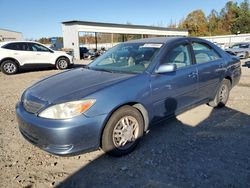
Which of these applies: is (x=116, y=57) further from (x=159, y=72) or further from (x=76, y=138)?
(x=76, y=138)

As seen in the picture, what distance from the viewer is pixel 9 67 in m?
11.0

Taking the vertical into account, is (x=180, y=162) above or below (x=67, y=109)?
below

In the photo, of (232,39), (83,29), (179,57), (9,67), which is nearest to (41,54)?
(9,67)

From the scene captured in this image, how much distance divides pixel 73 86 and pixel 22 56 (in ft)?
30.1

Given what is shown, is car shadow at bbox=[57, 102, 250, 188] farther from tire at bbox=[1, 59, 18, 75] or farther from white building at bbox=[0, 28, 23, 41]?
white building at bbox=[0, 28, 23, 41]

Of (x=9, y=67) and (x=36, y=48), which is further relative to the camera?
(x=36, y=48)

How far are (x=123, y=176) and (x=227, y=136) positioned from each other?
1964 mm

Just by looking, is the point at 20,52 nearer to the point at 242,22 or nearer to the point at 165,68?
the point at 165,68

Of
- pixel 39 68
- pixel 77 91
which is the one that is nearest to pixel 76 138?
pixel 77 91

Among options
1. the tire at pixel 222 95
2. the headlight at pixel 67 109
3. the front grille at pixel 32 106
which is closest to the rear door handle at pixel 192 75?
the tire at pixel 222 95

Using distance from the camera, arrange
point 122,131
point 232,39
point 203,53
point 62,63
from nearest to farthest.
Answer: point 122,131 → point 203,53 → point 62,63 → point 232,39

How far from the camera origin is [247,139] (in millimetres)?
3676

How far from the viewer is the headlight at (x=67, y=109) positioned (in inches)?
107

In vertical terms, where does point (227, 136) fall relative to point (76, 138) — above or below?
below
